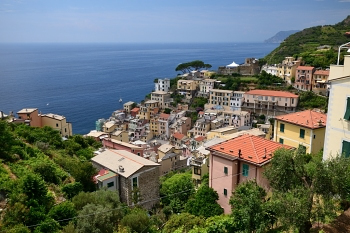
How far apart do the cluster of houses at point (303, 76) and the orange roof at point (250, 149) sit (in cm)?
4824

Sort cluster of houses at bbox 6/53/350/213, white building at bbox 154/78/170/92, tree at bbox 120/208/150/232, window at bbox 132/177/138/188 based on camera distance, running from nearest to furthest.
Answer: cluster of houses at bbox 6/53/350/213, tree at bbox 120/208/150/232, window at bbox 132/177/138/188, white building at bbox 154/78/170/92

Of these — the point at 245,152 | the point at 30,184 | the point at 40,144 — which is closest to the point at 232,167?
the point at 245,152

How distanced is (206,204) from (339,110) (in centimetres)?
773

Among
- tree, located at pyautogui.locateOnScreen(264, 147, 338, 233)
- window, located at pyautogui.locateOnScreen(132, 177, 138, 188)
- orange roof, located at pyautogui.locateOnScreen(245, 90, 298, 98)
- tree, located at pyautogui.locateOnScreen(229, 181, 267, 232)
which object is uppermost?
tree, located at pyautogui.locateOnScreen(264, 147, 338, 233)

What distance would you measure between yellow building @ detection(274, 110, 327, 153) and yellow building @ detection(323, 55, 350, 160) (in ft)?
16.9

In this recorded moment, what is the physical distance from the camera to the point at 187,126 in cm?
6147

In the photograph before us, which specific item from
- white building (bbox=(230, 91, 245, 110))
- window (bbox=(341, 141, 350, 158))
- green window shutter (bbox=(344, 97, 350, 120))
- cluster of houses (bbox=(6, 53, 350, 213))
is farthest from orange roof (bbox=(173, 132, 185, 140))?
green window shutter (bbox=(344, 97, 350, 120))

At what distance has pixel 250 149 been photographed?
47.5 ft

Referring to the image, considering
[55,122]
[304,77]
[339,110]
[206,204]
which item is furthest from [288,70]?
[339,110]

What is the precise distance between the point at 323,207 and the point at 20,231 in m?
9.64

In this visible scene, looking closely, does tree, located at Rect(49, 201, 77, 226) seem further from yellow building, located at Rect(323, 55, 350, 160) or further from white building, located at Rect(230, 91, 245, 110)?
white building, located at Rect(230, 91, 245, 110)

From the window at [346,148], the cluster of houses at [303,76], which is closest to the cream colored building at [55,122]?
the window at [346,148]

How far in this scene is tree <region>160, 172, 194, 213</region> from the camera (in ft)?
65.4

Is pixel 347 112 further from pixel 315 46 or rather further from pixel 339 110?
pixel 315 46
